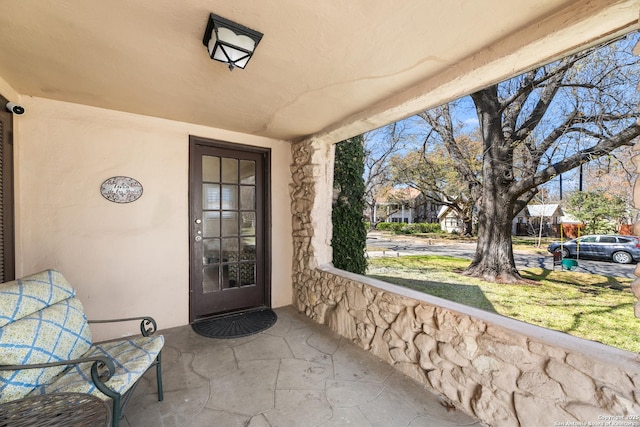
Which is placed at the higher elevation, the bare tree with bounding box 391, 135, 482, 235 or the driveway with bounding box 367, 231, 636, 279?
the bare tree with bounding box 391, 135, 482, 235

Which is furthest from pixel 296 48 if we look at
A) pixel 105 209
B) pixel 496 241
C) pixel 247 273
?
pixel 496 241

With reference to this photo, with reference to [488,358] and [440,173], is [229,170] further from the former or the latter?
[440,173]

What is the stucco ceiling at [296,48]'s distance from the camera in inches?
49.1

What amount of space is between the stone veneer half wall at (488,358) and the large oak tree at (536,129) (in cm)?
379

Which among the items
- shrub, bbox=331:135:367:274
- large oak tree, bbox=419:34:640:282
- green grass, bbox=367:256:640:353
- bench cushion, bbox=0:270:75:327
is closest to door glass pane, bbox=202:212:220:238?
bench cushion, bbox=0:270:75:327

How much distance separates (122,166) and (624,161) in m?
6.36

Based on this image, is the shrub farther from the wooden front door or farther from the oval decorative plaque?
the oval decorative plaque

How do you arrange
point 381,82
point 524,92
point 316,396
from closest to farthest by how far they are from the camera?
point 316,396 → point 381,82 → point 524,92

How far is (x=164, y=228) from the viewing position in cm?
277

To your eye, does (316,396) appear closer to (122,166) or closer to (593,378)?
(593,378)

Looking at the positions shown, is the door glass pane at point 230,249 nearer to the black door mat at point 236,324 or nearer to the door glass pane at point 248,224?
the door glass pane at point 248,224

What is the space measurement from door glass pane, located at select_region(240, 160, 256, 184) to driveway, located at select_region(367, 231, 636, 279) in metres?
5.01

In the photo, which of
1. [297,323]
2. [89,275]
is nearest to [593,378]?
[297,323]

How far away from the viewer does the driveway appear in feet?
15.8
